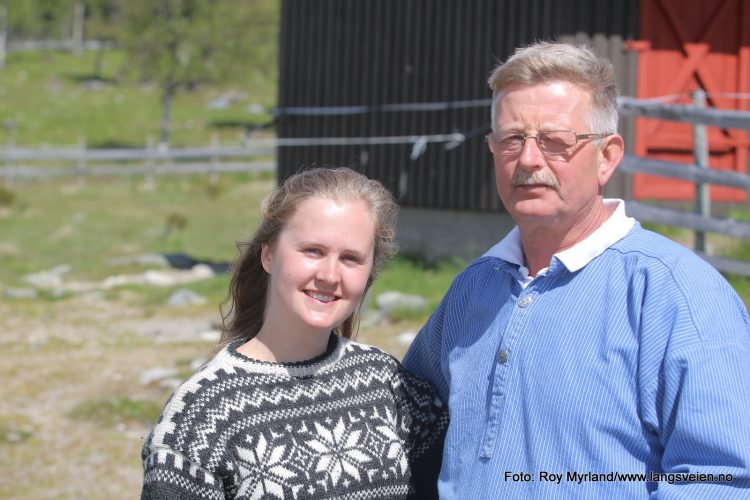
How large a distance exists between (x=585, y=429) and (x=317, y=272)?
78cm

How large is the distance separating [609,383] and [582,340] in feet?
0.39

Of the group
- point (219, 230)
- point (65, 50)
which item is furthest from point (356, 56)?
point (65, 50)

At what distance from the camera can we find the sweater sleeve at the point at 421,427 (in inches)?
112

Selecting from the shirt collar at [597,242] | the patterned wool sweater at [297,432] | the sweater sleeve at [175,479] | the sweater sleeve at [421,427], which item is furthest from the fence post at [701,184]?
the sweater sleeve at [175,479]

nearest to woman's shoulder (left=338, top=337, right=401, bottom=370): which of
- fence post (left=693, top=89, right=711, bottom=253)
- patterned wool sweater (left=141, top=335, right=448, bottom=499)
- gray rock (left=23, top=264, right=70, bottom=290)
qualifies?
patterned wool sweater (left=141, top=335, right=448, bottom=499)

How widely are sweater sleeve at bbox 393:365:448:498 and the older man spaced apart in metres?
0.19

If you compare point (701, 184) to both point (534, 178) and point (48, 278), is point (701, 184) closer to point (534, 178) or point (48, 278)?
point (534, 178)

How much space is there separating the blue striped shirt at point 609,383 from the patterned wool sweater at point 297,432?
0.67 ft

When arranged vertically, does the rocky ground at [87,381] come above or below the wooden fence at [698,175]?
below

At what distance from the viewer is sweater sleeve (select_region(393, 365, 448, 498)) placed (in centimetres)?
283

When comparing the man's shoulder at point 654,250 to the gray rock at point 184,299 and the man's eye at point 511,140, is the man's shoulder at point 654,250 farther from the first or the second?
the gray rock at point 184,299

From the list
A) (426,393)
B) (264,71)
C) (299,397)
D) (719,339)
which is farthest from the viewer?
(264,71)

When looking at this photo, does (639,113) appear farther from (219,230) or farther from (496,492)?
(219,230)

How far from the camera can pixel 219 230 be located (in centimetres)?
1809
